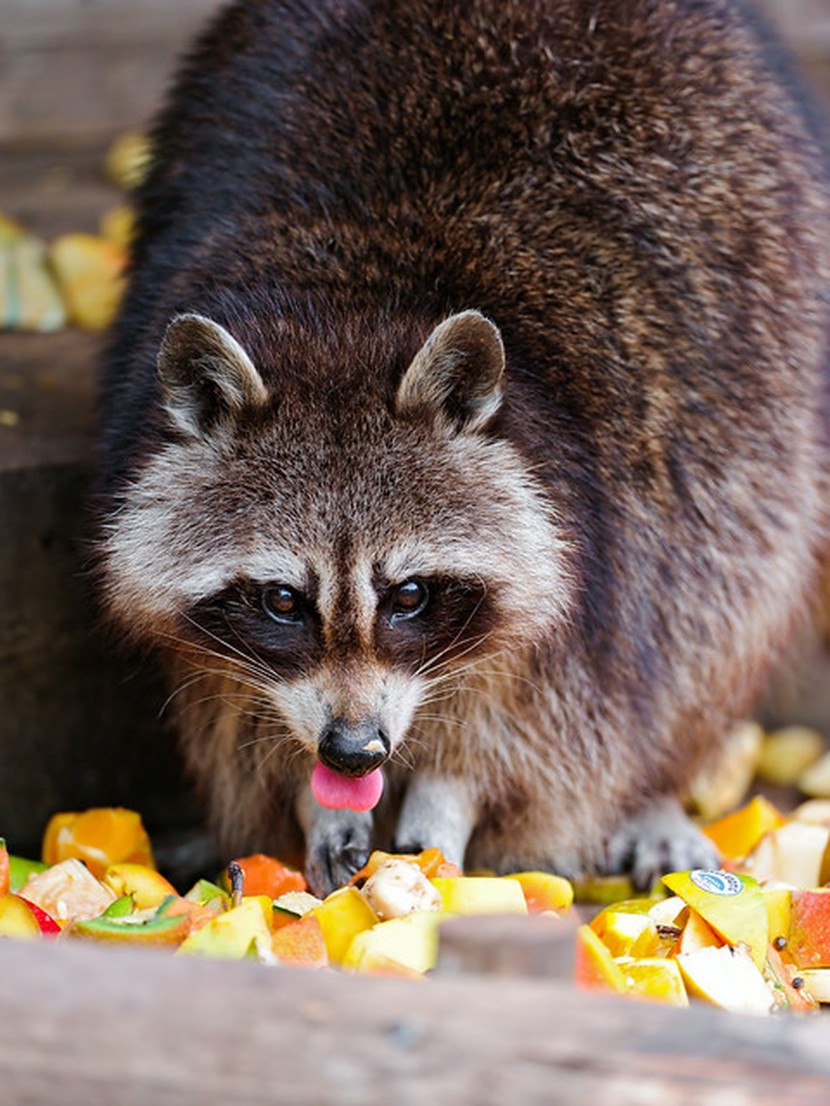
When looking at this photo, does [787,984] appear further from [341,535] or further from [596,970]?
[341,535]

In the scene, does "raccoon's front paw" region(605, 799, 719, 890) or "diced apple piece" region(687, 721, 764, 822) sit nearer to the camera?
"raccoon's front paw" region(605, 799, 719, 890)

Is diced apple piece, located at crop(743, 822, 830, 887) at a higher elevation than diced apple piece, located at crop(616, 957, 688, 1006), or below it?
below

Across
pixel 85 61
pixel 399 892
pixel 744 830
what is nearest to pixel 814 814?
pixel 744 830

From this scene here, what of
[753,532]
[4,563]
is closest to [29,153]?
[4,563]

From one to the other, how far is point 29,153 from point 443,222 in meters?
3.19

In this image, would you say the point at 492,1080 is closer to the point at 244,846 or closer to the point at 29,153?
the point at 244,846

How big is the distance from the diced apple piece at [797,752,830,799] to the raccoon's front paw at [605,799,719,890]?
675mm

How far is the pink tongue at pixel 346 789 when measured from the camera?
3.27m

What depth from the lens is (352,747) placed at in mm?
2967

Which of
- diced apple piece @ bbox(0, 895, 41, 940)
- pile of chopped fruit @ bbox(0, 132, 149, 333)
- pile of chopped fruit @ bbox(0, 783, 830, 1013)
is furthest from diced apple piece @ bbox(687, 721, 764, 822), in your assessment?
pile of chopped fruit @ bbox(0, 132, 149, 333)

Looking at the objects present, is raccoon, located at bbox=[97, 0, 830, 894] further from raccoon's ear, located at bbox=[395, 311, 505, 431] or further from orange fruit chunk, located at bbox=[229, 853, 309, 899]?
orange fruit chunk, located at bbox=[229, 853, 309, 899]

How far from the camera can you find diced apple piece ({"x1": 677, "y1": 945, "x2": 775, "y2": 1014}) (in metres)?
2.98

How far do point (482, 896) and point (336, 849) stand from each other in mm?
581

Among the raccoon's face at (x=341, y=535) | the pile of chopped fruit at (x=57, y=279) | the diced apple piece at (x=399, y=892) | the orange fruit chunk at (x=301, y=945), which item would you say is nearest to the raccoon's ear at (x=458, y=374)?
the raccoon's face at (x=341, y=535)
